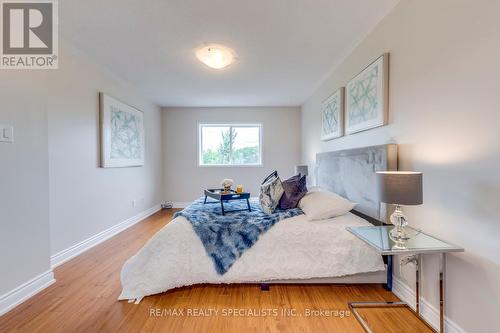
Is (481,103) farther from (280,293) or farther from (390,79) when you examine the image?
(280,293)

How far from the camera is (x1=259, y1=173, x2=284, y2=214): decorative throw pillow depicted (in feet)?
8.38

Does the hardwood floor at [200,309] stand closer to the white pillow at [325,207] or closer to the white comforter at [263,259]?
the white comforter at [263,259]

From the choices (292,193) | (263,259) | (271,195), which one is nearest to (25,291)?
(263,259)

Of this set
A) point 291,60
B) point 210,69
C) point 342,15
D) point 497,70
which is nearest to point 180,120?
point 210,69

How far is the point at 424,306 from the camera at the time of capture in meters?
1.71

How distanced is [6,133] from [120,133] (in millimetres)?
1926

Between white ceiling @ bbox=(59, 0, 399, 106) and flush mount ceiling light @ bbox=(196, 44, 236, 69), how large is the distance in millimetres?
89

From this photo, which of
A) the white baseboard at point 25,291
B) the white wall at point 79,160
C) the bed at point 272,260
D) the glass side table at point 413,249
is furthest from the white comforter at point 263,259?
the white wall at point 79,160

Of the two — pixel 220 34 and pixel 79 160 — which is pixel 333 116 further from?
pixel 79 160

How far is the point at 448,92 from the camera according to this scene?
4.88 ft

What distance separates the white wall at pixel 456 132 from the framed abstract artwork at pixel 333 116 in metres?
1.02

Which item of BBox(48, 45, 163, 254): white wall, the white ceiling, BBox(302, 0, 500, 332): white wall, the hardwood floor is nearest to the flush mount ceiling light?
the white ceiling

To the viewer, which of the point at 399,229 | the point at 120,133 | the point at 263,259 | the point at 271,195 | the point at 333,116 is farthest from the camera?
the point at 120,133

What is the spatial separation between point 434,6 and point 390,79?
1.88 feet
